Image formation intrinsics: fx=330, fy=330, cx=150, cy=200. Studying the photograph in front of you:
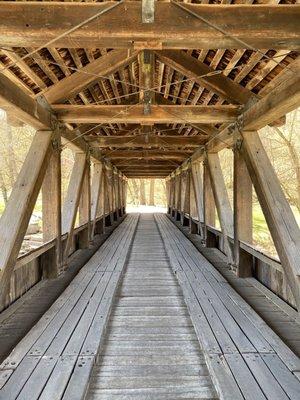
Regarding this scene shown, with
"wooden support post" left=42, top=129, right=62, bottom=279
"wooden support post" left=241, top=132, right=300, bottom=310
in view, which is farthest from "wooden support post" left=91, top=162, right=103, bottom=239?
"wooden support post" left=241, top=132, right=300, bottom=310

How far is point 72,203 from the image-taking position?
6328mm

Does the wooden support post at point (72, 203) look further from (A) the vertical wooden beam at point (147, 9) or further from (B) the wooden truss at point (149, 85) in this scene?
(A) the vertical wooden beam at point (147, 9)

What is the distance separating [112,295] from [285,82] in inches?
121

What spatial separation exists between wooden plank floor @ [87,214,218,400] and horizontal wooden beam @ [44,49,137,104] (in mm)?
2919

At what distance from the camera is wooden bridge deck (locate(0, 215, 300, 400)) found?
2.26 m

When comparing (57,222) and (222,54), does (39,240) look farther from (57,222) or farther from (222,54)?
(222,54)

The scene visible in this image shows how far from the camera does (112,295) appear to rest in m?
4.05

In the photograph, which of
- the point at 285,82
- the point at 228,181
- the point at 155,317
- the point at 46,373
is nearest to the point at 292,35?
the point at 285,82

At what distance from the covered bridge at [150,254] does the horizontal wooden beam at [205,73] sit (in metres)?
0.02

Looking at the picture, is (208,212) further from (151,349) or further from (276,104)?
(151,349)

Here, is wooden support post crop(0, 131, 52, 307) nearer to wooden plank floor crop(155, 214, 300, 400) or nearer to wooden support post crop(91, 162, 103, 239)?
wooden plank floor crop(155, 214, 300, 400)

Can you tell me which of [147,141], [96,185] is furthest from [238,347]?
[96,185]

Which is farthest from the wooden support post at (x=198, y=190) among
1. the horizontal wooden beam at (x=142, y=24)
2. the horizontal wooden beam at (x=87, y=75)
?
the horizontal wooden beam at (x=142, y=24)

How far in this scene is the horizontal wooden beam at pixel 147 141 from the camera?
7805mm
